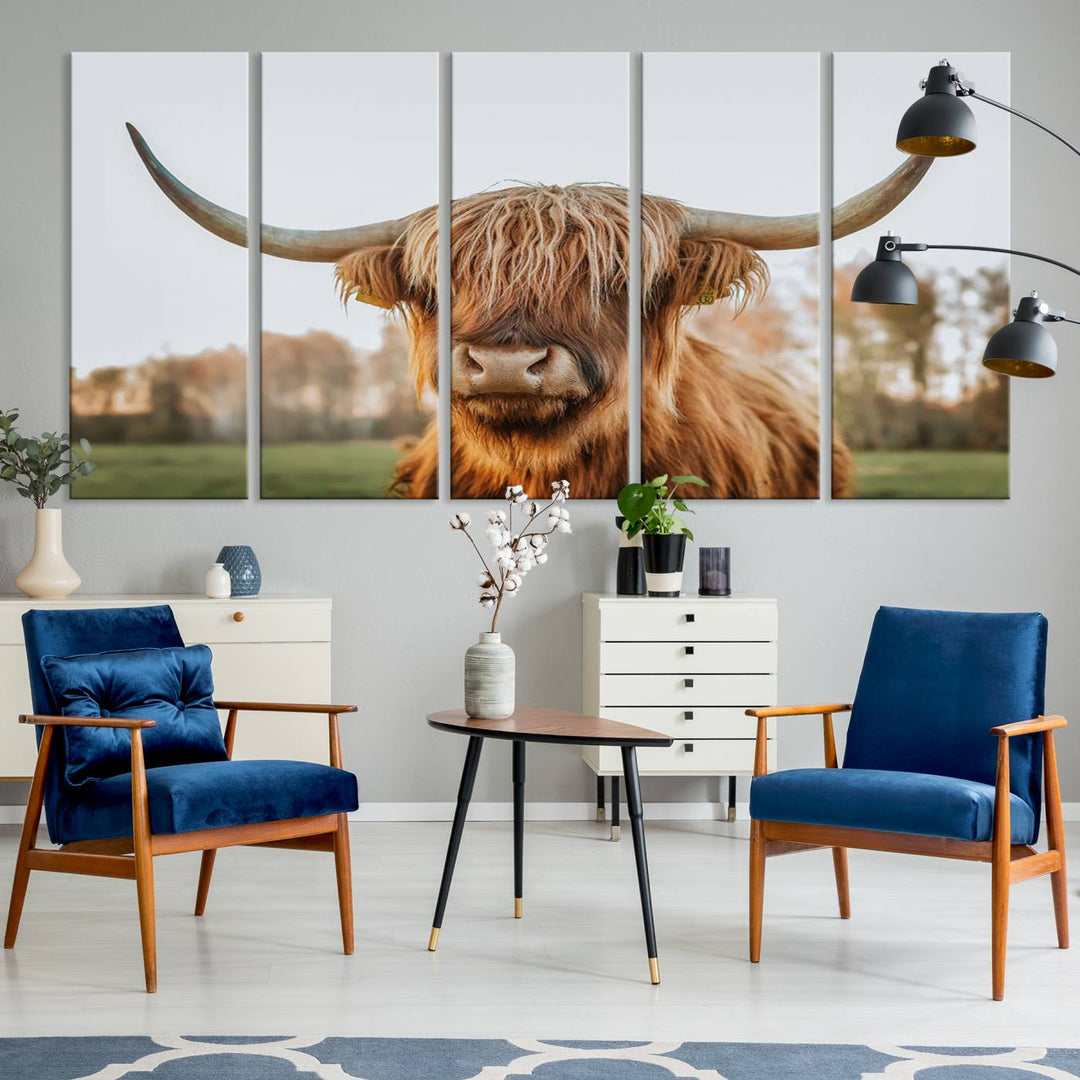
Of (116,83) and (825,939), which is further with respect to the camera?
(116,83)

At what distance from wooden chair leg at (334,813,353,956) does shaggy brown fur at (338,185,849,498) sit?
197 centimetres

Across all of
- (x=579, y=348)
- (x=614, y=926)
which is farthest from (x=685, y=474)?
(x=614, y=926)

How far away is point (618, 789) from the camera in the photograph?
15.5ft

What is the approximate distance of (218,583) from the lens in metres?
4.75

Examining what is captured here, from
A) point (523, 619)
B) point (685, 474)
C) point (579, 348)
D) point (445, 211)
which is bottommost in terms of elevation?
point (523, 619)

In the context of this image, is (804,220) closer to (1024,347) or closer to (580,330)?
(580,330)

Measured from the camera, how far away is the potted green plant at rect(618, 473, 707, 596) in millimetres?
4695

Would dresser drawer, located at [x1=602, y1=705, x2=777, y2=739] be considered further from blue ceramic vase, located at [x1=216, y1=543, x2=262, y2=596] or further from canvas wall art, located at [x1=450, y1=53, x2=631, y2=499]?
blue ceramic vase, located at [x1=216, y1=543, x2=262, y2=596]

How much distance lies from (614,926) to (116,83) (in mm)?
3765

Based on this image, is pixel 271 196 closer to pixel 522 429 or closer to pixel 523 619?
pixel 522 429

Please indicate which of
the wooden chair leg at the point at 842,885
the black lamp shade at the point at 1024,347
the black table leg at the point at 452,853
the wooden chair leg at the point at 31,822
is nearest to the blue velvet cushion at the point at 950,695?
the wooden chair leg at the point at 842,885

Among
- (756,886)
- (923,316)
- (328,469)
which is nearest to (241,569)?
(328,469)

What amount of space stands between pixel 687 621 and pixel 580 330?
4.19 ft

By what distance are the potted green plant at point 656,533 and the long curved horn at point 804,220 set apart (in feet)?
3.45
